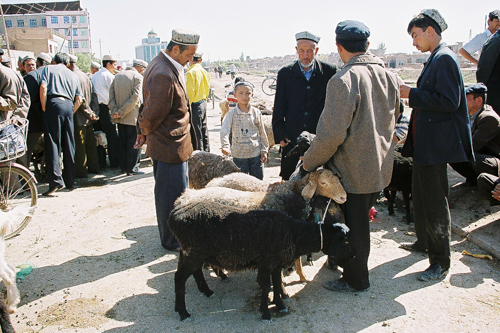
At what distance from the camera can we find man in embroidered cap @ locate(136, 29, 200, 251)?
13.9 ft

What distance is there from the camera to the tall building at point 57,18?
86312 millimetres

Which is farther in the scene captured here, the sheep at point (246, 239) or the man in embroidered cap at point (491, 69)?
the man in embroidered cap at point (491, 69)

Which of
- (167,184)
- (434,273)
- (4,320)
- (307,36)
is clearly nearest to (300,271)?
→ (434,273)

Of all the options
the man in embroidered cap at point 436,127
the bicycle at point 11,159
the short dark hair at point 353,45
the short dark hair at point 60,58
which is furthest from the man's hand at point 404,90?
the short dark hair at point 60,58

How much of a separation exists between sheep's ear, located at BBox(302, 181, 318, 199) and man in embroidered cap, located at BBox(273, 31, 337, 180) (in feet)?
3.94

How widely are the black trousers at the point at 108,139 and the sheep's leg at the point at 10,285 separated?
6100 millimetres

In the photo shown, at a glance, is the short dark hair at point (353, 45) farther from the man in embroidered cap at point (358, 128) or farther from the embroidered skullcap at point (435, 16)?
the embroidered skullcap at point (435, 16)

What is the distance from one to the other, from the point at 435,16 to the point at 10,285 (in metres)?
4.90

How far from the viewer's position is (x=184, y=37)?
4.30 metres

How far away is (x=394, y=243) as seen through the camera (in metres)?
5.00

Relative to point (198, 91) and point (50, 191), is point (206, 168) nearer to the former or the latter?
point (198, 91)

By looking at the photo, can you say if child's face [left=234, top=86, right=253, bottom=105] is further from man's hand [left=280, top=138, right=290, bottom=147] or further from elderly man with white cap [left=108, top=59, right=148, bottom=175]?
elderly man with white cap [left=108, top=59, right=148, bottom=175]

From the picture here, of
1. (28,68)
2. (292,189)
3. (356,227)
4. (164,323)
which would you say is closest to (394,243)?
(356,227)

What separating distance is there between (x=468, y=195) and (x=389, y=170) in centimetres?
316
